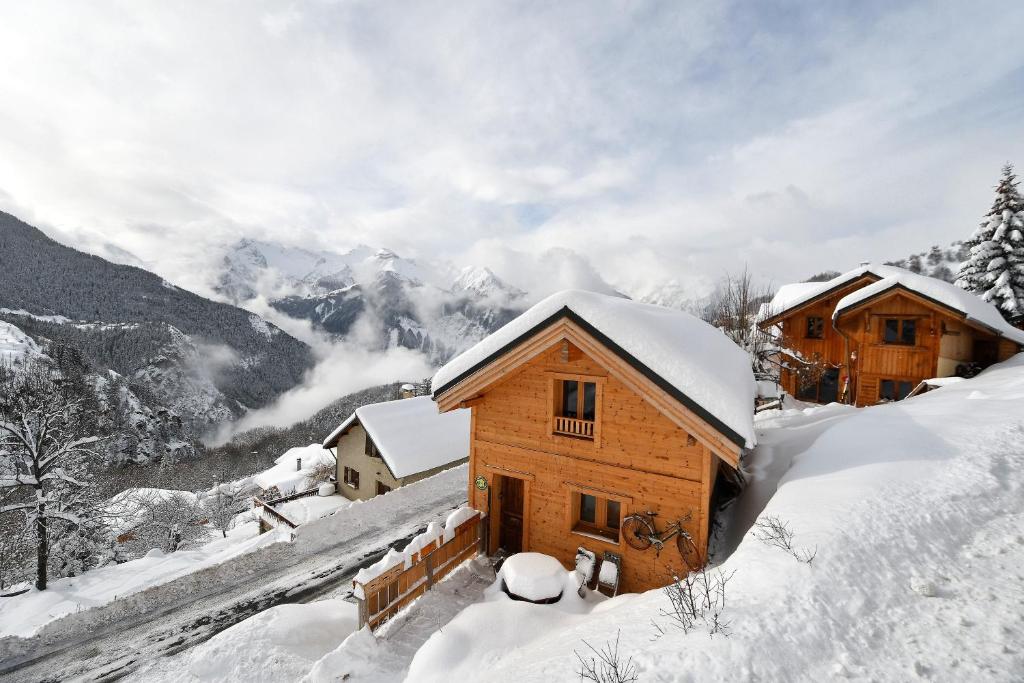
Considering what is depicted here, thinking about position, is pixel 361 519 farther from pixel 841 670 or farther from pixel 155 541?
pixel 155 541

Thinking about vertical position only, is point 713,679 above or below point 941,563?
below

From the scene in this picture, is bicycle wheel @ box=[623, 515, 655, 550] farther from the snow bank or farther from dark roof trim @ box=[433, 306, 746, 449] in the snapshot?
the snow bank

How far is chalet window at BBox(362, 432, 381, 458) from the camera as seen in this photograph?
26.3 metres

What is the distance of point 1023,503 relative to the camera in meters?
7.47

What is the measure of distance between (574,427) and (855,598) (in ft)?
18.6

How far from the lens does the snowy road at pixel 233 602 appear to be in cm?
940

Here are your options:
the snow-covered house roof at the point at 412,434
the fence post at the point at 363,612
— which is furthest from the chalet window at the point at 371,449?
the fence post at the point at 363,612

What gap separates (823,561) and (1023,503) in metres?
4.77

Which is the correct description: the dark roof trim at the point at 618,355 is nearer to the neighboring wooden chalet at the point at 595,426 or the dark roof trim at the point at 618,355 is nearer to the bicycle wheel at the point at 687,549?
the neighboring wooden chalet at the point at 595,426

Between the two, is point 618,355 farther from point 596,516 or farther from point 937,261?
point 937,261

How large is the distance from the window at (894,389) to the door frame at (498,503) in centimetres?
2015

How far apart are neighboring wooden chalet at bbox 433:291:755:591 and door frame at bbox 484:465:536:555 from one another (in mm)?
35

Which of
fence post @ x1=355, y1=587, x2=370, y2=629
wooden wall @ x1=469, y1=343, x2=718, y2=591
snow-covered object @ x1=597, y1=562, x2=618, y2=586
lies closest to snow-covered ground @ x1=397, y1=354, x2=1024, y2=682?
snow-covered object @ x1=597, y1=562, x2=618, y2=586

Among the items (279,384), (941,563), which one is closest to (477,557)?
(941,563)
